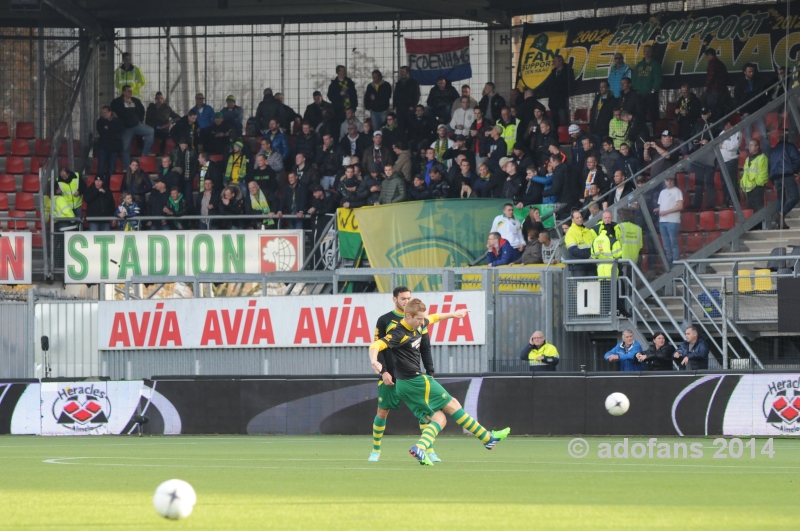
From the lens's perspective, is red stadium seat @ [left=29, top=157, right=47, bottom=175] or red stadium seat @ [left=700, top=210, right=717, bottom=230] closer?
red stadium seat @ [left=700, top=210, right=717, bottom=230]

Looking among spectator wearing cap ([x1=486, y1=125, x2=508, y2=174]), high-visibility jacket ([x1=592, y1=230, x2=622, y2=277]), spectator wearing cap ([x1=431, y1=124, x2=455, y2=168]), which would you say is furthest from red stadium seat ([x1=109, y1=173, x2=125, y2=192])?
high-visibility jacket ([x1=592, y1=230, x2=622, y2=277])

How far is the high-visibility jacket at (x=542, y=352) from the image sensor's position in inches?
811

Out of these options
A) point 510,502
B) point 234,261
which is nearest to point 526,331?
A: point 234,261

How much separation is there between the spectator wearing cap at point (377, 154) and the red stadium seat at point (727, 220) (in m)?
7.64

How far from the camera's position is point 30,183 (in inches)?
1231

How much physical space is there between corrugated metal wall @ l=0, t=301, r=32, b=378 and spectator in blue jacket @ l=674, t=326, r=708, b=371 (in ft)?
42.1

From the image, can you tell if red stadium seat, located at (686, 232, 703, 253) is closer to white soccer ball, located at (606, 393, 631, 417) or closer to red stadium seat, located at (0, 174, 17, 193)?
white soccer ball, located at (606, 393, 631, 417)

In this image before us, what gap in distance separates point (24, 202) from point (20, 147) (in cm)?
181

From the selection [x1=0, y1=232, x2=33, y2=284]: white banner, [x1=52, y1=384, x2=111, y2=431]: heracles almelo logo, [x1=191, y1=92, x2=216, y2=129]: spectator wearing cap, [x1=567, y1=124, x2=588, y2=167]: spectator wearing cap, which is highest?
[x1=191, y1=92, x2=216, y2=129]: spectator wearing cap

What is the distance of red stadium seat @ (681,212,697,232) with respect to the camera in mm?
22047

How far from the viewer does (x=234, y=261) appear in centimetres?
2703

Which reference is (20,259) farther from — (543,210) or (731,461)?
(731,461)

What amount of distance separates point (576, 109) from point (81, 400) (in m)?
13.1

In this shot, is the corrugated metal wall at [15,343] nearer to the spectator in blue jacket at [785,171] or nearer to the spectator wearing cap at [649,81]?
the spectator wearing cap at [649,81]
